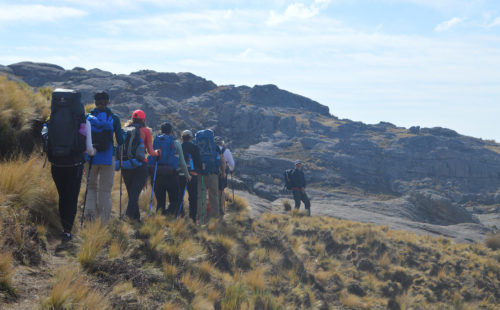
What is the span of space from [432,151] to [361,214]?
2263 inches

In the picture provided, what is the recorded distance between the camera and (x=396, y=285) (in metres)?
11.8

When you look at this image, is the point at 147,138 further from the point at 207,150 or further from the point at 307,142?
the point at 307,142

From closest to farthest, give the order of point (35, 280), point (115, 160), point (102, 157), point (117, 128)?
point (35, 280)
point (102, 157)
point (117, 128)
point (115, 160)

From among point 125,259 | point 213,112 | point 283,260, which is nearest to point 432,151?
point 213,112

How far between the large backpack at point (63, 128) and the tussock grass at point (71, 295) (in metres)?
1.56

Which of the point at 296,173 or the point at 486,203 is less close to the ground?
the point at 296,173

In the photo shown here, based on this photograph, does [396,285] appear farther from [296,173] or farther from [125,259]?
[125,259]

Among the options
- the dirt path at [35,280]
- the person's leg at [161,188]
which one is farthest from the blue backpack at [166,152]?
the dirt path at [35,280]

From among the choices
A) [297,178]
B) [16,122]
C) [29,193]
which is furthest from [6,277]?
[297,178]

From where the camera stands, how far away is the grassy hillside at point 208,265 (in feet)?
15.2

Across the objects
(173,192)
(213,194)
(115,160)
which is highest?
(115,160)

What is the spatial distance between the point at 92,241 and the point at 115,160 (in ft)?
7.65

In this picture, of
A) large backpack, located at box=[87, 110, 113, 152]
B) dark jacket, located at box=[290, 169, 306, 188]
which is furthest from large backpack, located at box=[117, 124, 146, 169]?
dark jacket, located at box=[290, 169, 306, 188]

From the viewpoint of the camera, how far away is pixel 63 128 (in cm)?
522
